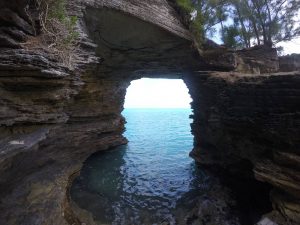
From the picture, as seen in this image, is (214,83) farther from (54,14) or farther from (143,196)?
(54,14)

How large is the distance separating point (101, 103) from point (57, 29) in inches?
305

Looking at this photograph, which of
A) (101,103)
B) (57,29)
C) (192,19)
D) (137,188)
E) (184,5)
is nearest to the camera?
(57,29)

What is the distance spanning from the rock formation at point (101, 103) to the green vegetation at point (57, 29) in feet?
1.08

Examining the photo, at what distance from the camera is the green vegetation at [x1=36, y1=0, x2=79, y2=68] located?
696 cm

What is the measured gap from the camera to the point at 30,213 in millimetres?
6988

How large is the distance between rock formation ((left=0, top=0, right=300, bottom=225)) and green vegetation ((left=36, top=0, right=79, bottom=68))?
1.08 ft

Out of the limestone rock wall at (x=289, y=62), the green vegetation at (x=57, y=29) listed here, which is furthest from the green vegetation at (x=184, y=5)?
the limestone rock wall at (x=289, y=62)

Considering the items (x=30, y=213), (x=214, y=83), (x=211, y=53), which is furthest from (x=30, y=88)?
(x=211, y=53)

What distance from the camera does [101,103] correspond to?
1483 cm

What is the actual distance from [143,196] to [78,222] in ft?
12.7

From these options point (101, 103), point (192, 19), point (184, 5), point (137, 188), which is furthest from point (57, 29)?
point (137, 188)

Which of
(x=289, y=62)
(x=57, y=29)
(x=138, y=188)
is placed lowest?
(x=138, y=188)

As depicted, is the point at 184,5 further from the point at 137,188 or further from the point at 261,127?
the point at 137,188

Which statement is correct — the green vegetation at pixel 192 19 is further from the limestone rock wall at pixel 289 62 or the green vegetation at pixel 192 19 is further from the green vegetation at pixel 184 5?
the limestone rock wall at pixel 289 62
